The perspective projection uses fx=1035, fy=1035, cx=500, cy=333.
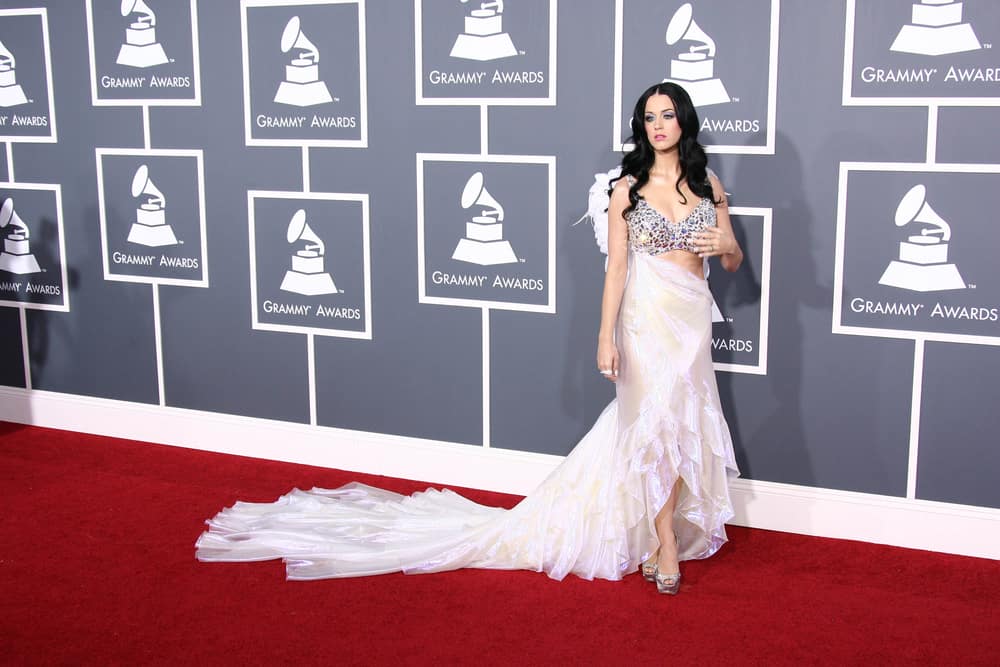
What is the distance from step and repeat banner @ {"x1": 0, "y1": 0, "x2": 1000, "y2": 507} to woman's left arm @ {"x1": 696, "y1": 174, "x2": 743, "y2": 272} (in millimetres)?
466

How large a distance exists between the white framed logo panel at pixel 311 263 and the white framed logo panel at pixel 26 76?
137cm

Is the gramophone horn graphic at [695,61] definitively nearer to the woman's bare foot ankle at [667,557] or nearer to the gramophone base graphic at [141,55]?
the woman's bare foot ankle at [667,557]

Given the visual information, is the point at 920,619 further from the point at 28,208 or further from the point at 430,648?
the point at 28,208

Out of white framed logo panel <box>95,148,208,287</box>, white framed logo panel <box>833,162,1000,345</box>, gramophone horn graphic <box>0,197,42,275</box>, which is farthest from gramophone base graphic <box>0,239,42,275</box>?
white framed logo panel <box>833,162,1000,345</box>

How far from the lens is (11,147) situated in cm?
561

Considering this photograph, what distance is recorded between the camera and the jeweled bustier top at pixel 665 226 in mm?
3598

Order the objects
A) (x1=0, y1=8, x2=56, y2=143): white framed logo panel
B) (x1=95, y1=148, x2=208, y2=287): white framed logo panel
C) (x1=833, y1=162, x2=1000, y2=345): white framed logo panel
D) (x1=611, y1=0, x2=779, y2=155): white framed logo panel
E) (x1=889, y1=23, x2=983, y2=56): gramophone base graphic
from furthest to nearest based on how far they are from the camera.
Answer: (x1=0, y1=8, x2=56, y2=143): white framed logo panel, (x1=95, y1=148, x2=208, y2=287): white framed logo panel, (x1=611, y1=0, x2=779, y2=155): white framed logo panel, (x1=833, y1=162, x2=1000, y2=345): white framed logo panel, (x1=889, y1=23, x2=983, y2=56): gramophone base graphic

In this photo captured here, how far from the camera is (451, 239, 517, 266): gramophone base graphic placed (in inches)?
181

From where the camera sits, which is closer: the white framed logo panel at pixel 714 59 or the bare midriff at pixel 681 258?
the bare midriff at pixel 681 258

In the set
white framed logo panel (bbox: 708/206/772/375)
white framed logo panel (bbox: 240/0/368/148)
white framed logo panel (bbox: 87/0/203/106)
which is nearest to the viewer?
white framed logo panel (bbox: 708/206/772/375)

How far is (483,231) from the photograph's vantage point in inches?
182

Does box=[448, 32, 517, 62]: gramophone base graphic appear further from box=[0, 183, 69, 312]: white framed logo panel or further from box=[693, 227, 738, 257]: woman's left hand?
box=[0, 183, 69, 312]: white framed logo panel

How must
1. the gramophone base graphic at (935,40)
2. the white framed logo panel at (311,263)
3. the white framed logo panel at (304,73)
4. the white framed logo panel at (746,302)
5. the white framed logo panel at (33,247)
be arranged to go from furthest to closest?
the white framed logo panel at (33,247)
the white framed logo panel at (311,263)
the white framed logo panel at (304,73)
the white framed logo panel at (746,302)
the gramophone base graphic at (935,40)

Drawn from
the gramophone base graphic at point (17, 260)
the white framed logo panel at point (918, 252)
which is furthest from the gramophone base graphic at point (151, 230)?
the white framed logo panel at point (918, 252)
